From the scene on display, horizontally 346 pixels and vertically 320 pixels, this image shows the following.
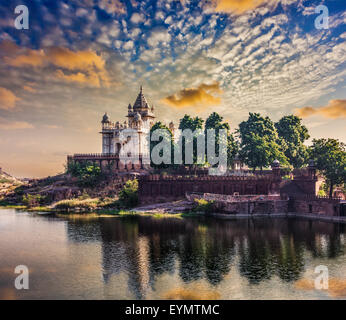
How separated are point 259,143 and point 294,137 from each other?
649 inches

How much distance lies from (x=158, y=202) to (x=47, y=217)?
20.8 m

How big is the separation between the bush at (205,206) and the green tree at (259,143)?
66.2 feet

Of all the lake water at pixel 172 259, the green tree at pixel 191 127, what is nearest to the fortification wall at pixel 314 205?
the lake water at pixel 172 259

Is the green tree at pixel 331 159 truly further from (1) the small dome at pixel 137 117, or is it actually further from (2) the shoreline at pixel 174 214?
(1) the small dome at pixel 137 117

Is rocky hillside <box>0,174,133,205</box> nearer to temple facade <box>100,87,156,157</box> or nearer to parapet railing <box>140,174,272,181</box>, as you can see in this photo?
parapet railing <box>140,174,272,181</box>

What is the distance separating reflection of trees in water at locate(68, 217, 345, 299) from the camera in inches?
1015

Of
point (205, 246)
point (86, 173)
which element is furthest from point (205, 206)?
point (86, 173)

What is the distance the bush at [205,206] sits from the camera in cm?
5431

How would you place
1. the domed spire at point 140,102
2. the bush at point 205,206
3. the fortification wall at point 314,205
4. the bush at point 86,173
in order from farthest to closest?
the domed spire at point 140,102 → the bush at point 86,173 → the bush at point 205,206 → the fortification wall at point 314,205

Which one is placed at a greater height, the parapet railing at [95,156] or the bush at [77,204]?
the parapet railing at [95,156]

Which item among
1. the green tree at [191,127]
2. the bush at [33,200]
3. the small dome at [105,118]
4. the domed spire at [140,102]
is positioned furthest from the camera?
the domed spire at [140,102]

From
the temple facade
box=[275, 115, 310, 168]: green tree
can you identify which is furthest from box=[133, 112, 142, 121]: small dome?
box=[275, 115, 310, 168]: green tree

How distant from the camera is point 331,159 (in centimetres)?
5744
